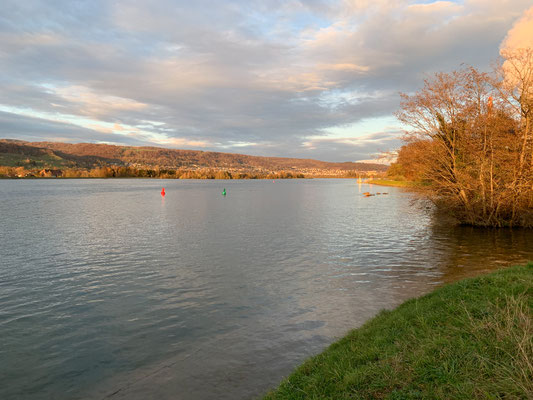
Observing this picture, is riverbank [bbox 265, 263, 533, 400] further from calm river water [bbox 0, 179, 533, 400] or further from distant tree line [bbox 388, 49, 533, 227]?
distant tree line [bbox 388, 49, 533, 227]

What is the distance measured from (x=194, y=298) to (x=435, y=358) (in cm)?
996

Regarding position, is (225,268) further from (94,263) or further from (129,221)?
(129,221)

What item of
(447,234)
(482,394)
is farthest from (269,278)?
(447,234)

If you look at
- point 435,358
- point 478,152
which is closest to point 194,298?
point 435,358

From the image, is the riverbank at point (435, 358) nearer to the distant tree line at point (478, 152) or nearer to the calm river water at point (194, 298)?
the calm river water at point (194, 298)

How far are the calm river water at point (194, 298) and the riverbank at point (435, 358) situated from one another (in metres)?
1.66

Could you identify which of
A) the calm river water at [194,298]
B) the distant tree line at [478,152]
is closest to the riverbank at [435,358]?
the calm river water at [194,298]

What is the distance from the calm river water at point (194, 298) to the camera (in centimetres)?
860

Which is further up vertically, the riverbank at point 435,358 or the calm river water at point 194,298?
the riverbank at point 435,358

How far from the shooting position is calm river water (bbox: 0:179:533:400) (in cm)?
860

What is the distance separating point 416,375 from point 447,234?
90.4 ft

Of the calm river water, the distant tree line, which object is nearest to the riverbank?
the calm river water

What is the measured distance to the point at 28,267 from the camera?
61.7 feet

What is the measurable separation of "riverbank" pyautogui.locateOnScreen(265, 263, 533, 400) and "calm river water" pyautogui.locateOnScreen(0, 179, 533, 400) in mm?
1660
